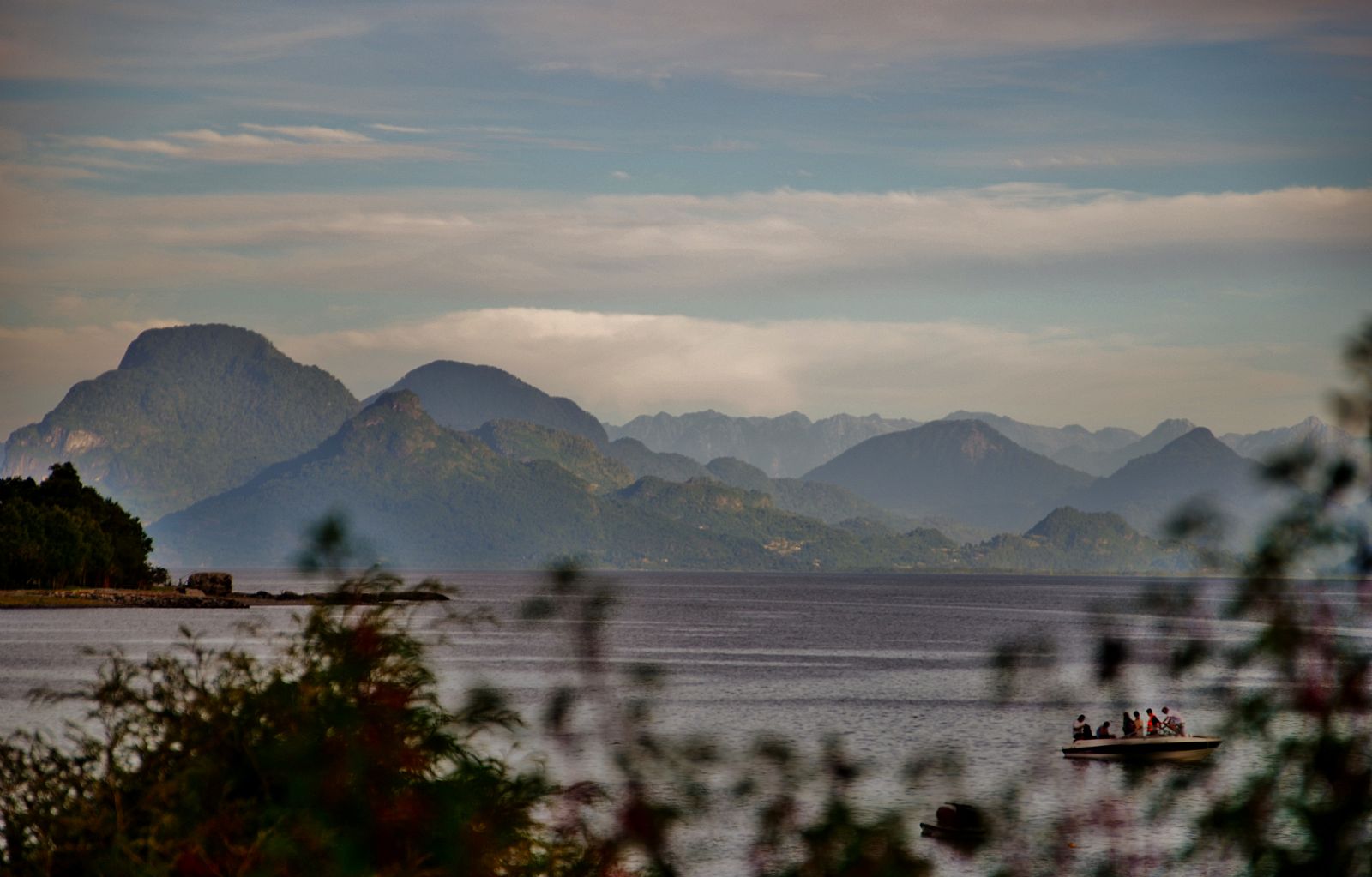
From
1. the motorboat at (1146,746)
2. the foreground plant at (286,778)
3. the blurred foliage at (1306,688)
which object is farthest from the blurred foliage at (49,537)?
the blurred foliage at (1306,688)

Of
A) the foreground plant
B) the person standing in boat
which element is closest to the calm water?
the foreground plant

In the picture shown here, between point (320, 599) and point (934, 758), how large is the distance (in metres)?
8.81

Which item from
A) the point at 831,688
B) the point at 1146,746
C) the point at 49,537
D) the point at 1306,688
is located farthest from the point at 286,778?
the point at 49,537

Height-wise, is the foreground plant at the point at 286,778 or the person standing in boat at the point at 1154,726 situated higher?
the foreground plant at the point at 286,778

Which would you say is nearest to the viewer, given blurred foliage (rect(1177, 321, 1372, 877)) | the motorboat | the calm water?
blurred foliage (rect(1177, 321, 1372, 877))

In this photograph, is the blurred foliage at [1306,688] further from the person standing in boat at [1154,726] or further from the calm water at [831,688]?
the person standing in boat at [1154,726]

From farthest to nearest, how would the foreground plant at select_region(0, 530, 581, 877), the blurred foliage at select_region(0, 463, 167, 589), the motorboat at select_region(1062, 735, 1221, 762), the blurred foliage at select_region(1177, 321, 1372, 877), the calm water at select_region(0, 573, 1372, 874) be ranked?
1. the blurred foliage at select_region(0, 463, 167, 589)
2. the motorboat at select_region(1062, 735, 1221, 762)
3. the calm water at select_region(0, 573, 1372, 874)
4. the foreground plant at select_region(0, 530, 581, 877)
5. the blurred foliage at select_region(1177, 321, 1372, 877)

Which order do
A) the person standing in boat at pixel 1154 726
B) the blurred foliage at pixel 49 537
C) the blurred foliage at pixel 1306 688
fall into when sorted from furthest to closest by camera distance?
the blurred foliage at pixel 49 537, the person standing in boat at pixel 1154 726, the blurred foliage at pixel 1306 688

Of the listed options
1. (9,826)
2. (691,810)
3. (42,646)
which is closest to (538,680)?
(42,646)

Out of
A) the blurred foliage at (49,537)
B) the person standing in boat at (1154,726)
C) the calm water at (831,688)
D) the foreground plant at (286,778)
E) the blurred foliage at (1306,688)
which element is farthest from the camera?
the blurred foliage at (49,537)

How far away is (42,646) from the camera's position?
12975 centimetres

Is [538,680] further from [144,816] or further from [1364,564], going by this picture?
[1364,564]

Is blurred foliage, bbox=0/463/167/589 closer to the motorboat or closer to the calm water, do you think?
the calm water

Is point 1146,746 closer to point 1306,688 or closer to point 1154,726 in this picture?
point 1154,726
